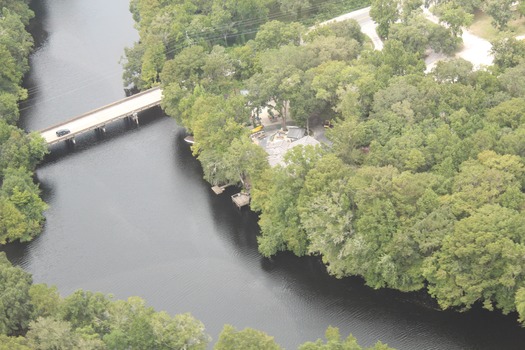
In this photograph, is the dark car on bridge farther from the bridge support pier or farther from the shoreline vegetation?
the shoreline vegetation

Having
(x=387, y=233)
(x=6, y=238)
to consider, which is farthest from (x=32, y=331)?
(x=387, y=233)

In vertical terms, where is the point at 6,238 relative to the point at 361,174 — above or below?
below

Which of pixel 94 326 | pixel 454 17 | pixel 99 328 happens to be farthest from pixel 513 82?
pixel 94 326

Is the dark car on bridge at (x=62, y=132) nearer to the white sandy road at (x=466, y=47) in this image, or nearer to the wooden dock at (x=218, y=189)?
the wooden dock at (x=218, y=189)

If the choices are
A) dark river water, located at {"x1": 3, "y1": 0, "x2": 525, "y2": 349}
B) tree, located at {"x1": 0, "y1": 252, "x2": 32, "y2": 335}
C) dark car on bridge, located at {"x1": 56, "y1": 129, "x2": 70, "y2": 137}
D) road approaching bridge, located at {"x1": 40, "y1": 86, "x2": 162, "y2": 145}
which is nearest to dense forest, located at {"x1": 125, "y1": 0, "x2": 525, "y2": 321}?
dark river water, located at {"x1": 3, "y1": 0, "x2": 525, "y2": 349}

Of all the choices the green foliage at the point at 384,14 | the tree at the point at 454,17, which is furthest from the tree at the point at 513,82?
the green foliage at the point at 384,14

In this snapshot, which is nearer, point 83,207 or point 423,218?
point 423,218

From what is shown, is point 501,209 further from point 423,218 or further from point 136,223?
point 136,223

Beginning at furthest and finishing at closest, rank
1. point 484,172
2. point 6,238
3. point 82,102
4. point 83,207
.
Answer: point 82,102, point 83,207, point 6,238, point 484,172
